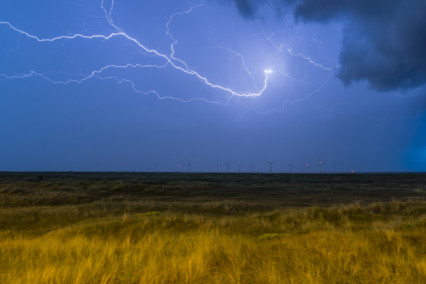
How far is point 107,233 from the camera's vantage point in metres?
10.2

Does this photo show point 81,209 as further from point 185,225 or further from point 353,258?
point 353,258

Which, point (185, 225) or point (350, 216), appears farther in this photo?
point (350, 216)

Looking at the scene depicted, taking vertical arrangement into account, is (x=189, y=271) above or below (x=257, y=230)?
above

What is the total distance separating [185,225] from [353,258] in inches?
308

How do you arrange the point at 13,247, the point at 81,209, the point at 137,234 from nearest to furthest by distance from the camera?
the point at 13,247
the point at 137,234
the point at 81,209

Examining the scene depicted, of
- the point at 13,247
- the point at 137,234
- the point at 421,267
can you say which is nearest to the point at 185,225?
the point at 137,234

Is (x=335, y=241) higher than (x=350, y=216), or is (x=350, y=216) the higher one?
(x=335, y=241)

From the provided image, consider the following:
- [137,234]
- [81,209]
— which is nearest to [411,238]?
[137,234]

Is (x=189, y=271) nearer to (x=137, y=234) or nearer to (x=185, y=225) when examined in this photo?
(x=137, y=234)

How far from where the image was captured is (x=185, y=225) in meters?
11.8

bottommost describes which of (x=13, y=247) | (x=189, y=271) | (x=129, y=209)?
(x=129, y=209)

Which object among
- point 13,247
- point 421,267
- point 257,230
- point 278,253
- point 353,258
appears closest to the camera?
point 421,267

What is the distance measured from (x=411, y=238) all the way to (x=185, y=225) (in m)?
7.99

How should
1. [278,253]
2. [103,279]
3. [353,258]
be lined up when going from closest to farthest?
[103,279] < [353,258] < [278,253]
